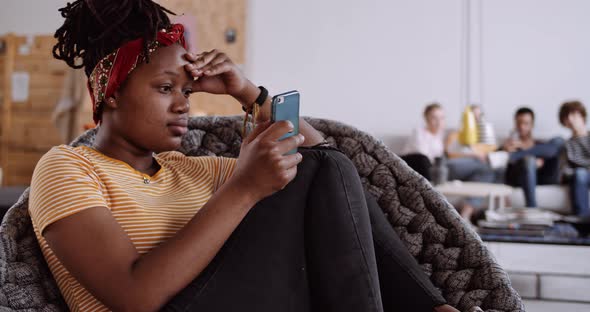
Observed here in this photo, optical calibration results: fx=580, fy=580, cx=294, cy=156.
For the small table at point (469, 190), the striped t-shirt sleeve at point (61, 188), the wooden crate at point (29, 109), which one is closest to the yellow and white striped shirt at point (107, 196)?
the striped t-shirt sleeve at point (61, 188)

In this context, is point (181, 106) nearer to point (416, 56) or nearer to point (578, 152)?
point (578, 152)

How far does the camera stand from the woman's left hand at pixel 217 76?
1063 millimetres

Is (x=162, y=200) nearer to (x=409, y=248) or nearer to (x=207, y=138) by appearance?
(x=207, y=138)

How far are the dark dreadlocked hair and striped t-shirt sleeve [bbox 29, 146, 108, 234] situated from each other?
0.21m

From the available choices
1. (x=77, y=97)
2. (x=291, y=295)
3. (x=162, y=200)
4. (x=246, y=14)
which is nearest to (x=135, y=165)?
(x=162, y=200)

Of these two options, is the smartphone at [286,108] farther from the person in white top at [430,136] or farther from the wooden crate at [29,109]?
the wooden crate at [29,109]

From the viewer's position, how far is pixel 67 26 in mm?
1063

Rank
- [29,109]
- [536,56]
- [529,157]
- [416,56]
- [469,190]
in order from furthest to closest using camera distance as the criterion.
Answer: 1. [29,109]
2. [416,56]
3. [536,56]
4. [529,157]
5. [469,190]

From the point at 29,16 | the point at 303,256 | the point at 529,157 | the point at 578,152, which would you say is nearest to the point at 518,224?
the point at 303,256

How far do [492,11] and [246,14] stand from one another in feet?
7.98

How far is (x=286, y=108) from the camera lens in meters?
0.89

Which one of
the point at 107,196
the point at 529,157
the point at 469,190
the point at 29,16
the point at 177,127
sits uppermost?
the point at 29,16

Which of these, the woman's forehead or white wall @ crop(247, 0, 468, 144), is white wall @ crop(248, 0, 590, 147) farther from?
the woman's forehead

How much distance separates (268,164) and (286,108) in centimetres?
10
